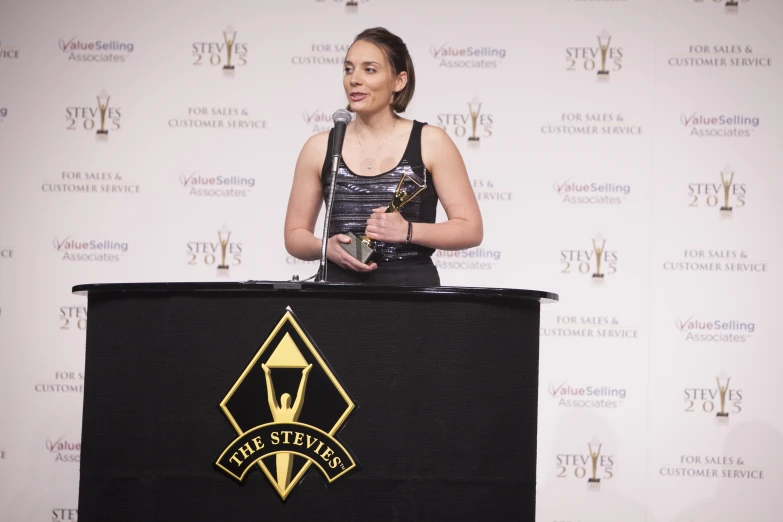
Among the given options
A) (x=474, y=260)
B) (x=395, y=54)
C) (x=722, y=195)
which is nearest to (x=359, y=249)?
(x=395, y=54)

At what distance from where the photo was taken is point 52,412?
14.0ft

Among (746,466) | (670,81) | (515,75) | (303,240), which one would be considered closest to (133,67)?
(515,75)

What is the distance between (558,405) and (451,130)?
5.08ft

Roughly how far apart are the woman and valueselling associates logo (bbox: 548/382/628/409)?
A: 1905 mm

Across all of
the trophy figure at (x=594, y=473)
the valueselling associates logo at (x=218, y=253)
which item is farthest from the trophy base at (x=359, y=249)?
the trophy figure at (x=594, y=473)

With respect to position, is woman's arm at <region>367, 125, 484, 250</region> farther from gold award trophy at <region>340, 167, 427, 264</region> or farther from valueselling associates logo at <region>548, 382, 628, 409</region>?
valueselling associates logo at <region>548, 382, 628, 409</region>

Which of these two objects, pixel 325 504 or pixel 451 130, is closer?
pixel 325 504

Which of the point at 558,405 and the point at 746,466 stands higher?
the point at 558,405

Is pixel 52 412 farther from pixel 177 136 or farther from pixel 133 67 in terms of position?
pixel 133 67

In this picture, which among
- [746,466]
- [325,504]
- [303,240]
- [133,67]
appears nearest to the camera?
[325,504]

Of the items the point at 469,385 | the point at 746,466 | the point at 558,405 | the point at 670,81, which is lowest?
the point at 746,466

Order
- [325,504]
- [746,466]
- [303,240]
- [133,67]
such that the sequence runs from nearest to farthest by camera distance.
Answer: [325,504], [303,240], [746,466], [133,67]

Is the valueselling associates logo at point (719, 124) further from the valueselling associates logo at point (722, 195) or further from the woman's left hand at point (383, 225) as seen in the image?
the woman's left hand at point (383, 225)

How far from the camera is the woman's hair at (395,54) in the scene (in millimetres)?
2481
